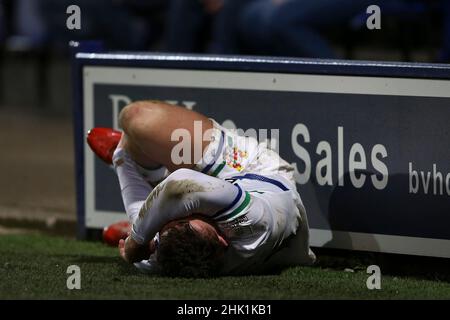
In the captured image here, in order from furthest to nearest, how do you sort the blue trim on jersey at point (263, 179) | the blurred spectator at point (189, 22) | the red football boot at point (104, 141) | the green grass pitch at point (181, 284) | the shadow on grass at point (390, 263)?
the blurred spectator at point (189, 22) → the red football boot at point (104, 141) → the shadow on grass at point (390, 263) → the blue trim on jersey at point (263, 179) → the green grass pitch at point (181, 284)

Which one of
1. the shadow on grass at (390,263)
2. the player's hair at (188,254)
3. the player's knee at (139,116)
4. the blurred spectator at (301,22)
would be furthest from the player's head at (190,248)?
the blurred spectator at (301,22)

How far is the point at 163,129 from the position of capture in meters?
5.55

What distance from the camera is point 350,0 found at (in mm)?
10141

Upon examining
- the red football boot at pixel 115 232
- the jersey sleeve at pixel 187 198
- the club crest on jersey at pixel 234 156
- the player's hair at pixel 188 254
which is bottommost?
the red football boot at pixel 115 232

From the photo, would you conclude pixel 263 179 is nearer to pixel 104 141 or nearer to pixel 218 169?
pixel 218 169

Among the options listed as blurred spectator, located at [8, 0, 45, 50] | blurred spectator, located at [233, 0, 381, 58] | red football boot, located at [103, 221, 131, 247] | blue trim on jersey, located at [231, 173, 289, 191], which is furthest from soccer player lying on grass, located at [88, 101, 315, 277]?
blurred spectator, located at [8, 0, 45, 50]

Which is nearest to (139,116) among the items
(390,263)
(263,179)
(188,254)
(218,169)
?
(218,169)

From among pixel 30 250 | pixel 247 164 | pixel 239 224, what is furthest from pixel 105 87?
pixel 239 224

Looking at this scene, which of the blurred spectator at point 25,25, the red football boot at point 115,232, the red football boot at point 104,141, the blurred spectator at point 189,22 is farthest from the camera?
the blurred spectator at point 25,25

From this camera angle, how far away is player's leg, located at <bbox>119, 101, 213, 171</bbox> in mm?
5562

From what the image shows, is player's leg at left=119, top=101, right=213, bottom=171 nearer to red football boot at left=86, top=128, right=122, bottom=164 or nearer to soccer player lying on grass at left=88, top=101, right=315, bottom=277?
soccer player lying on grass at left=88, top=101, right=315, bottom=277

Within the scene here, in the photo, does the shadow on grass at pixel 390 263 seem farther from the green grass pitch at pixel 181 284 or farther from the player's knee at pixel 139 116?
the player's knee at pixel 139 116

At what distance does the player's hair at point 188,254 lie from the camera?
497 centimetres

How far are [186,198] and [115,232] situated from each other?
1453 mm
